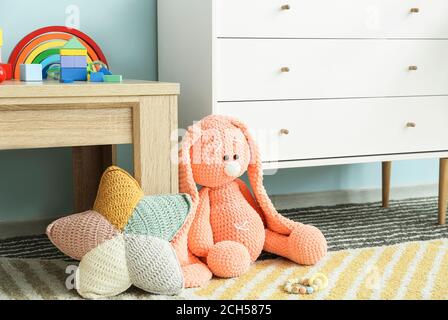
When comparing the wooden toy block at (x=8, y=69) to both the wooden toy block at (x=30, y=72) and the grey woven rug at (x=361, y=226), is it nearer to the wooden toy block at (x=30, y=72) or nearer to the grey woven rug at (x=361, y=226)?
the wooden toy block at (x=30, y=72)

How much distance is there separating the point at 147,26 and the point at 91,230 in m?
0.81

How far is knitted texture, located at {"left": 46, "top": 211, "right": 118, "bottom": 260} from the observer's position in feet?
4.26

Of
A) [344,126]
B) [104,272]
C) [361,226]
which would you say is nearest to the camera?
[104,272]

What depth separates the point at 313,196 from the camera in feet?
7.13

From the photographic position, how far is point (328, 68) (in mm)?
1699

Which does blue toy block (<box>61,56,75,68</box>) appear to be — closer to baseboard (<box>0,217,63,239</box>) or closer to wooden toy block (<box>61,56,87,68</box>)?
wooden toy block (<box>61,56,87,68</box>)

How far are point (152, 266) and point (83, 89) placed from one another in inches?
15.3

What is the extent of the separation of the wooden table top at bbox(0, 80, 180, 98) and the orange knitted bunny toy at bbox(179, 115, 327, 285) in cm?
14

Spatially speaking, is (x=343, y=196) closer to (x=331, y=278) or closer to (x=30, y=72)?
(x=331, y=278)

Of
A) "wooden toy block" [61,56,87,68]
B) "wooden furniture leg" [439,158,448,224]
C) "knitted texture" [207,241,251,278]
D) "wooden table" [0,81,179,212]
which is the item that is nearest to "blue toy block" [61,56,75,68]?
"wooden toy block" [61,56,87,68]

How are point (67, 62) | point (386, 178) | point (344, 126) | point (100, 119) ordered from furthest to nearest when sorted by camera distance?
point (386, 178)
point (344, 126)
point (67, 62)
point (100, 119)

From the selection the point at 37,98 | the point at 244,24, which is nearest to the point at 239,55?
the point at 244,24

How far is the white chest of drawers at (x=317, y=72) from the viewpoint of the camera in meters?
1.60

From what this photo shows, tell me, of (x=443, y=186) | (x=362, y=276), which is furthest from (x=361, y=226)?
(x=362, y=276)
